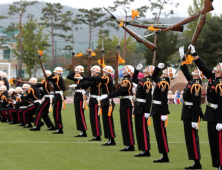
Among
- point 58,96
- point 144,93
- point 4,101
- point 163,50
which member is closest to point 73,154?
point 144,93

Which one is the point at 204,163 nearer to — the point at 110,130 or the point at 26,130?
the point at 110,130

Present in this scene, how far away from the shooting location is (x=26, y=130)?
658 inches

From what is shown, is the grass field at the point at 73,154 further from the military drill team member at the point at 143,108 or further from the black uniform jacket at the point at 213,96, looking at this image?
the black uniform jacket at the point at 213,96

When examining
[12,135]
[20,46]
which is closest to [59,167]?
[12,135]

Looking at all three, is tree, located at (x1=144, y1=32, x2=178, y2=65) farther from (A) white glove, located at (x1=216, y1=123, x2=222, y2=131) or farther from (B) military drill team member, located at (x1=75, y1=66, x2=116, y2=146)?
(A) white glove, located at (x1=216, y1=123, x2=222, y2=131)

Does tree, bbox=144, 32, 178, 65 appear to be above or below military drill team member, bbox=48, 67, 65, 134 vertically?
above

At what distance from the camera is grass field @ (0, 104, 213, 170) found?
31.2 ft

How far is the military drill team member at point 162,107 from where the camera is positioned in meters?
9.97

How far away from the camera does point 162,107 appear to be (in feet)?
32.6

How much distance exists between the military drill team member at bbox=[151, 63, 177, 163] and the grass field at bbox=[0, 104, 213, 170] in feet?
1.15

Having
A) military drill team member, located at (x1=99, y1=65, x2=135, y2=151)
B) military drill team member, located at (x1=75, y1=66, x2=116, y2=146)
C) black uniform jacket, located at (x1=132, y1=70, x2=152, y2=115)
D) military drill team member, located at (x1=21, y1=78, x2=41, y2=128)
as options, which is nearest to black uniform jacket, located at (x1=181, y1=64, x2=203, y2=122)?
black uniform jacket, located at (x1=132, y1=70, x2=152, y2=115)

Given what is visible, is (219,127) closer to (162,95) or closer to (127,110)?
(162,95)

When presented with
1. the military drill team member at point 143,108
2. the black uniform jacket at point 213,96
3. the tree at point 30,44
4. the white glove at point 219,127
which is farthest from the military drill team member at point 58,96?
the tree at point 30,44

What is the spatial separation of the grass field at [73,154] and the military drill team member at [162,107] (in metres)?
0.35
